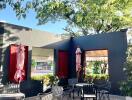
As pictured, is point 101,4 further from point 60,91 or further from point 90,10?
point 60,91

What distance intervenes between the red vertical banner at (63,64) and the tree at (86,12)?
2570mm

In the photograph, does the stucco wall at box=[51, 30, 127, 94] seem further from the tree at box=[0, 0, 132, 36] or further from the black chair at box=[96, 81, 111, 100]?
the tree at box=[0, 0, 132, 36]

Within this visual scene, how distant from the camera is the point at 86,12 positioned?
56.5ft

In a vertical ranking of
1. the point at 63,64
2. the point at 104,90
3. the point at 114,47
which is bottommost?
the point at 104,90

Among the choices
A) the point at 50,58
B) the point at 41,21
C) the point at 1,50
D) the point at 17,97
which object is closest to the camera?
the point at 17,97

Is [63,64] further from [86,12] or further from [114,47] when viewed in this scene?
[86,12]

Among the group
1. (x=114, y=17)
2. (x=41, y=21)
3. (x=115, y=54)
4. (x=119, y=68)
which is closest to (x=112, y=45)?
(x=115, y=54)

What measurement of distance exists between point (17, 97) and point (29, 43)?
5.64m

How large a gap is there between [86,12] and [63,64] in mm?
4709

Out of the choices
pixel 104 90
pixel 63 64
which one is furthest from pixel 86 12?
pixel 104 90

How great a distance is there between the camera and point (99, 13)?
60.8 ft

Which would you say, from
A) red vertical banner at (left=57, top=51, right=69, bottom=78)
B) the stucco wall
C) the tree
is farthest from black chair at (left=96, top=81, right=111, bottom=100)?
the tree

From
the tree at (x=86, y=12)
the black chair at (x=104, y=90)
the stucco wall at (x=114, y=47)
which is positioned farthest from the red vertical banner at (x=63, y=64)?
the black chair at (x=104, y=90)

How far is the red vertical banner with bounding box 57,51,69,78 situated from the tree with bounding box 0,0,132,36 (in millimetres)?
2570
